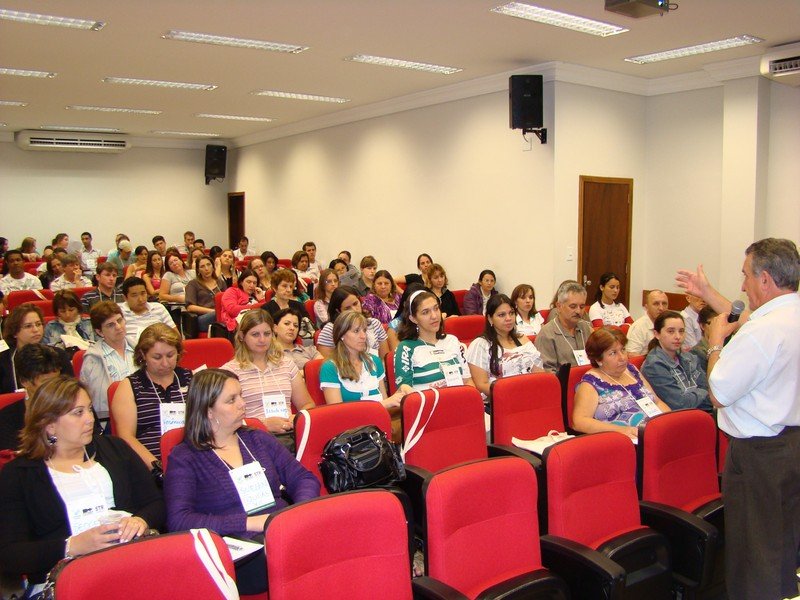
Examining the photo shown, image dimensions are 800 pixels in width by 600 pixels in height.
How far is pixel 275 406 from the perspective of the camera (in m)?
3.52

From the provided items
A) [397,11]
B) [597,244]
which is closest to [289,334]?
[397,11]

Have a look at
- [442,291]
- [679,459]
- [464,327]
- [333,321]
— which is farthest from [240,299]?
[679,459]

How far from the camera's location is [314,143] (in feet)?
38.5

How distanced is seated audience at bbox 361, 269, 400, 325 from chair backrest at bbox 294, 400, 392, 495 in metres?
2.98

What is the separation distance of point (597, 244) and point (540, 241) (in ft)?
2.67

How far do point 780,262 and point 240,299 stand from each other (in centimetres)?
522

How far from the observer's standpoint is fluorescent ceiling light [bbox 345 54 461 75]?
7.18m

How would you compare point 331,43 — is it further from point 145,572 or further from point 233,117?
point 145,572

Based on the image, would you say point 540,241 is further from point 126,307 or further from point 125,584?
point 125,584

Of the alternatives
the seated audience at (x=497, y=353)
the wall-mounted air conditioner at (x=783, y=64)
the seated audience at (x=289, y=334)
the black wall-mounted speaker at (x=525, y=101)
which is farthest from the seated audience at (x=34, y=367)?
the wall-mounted air conditioner at (x=783, y=64)

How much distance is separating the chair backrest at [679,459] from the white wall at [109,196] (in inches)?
541

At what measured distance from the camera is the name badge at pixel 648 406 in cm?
356

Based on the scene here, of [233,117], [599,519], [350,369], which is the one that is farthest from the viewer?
[233,117]

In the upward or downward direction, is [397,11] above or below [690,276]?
above
